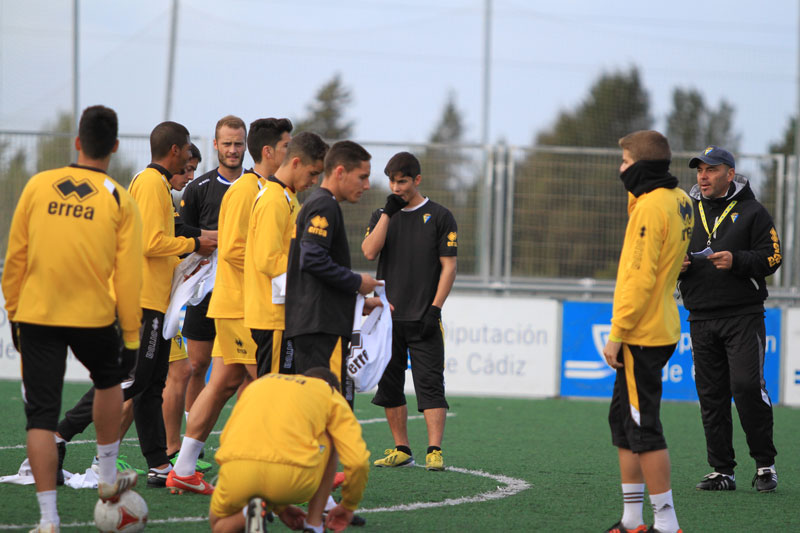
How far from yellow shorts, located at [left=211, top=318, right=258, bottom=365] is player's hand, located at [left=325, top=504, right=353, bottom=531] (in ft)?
4.73

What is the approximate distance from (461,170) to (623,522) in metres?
8.41

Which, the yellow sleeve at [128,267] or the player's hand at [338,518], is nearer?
the player's hand at [338,518]

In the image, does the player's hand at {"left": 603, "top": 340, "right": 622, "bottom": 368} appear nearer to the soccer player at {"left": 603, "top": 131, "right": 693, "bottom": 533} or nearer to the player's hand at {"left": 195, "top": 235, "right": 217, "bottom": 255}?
the soccer player at {"left": 603, "top": 131, "right": 693, "bottom": 533}

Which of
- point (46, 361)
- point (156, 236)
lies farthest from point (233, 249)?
point (46, 361)

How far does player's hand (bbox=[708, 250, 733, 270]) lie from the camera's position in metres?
6.17

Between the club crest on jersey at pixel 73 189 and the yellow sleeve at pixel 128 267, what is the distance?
154 mm

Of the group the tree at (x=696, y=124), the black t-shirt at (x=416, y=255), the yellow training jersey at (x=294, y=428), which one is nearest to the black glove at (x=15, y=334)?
the yellow training jersey at (x=294, y=428)

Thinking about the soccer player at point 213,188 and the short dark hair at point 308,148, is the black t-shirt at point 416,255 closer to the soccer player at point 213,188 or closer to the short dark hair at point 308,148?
the soccer player at point 213,188

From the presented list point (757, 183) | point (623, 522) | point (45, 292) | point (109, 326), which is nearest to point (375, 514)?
point (623, 522)

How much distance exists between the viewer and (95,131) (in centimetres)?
445

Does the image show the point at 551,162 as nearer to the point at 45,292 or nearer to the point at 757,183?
the point at 757,183

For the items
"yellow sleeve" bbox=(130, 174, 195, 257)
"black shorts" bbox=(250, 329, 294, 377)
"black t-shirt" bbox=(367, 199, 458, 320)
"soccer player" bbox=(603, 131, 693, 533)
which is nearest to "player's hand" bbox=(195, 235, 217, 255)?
"yellow sleeve" bbox=(130, 174, 195, 257)

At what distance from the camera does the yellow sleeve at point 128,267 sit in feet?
14.4

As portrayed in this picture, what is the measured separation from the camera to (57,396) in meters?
4.33
